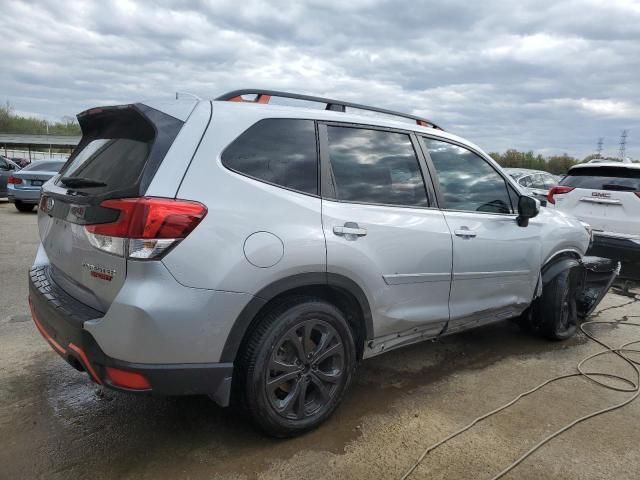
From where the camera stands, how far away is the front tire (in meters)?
2.53

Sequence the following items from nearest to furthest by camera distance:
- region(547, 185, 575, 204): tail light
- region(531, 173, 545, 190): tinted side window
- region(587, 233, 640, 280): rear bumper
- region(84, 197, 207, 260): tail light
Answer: region(84, 197, 207, 260): tail light
region(587, 233, 640, 280): rear bumper
region(547, 185, 575, 204): tail light
region(531, 173, 545, 190): tinted side window

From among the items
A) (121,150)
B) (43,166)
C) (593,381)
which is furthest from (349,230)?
(43,166)

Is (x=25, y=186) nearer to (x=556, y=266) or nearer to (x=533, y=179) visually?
(x=556, y=266)

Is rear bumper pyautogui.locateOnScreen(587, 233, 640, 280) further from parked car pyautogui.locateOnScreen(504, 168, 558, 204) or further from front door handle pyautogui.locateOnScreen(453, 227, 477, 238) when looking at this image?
parked car pyautogui.locateOnScreen(504, 168, 558, 204)

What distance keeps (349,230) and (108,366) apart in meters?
1.41

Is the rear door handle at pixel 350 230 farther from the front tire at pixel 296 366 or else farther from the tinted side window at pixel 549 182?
the tinted side window at pixel 549 182

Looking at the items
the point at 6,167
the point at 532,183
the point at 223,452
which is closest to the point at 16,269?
the point at 223,452

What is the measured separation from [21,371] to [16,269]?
359 centimetres

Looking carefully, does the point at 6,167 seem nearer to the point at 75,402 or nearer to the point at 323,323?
the point at 75,402

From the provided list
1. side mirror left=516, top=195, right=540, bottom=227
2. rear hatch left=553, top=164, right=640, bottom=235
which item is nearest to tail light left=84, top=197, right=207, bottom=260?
side mirror left=516, top=195, right=540, bottom=227

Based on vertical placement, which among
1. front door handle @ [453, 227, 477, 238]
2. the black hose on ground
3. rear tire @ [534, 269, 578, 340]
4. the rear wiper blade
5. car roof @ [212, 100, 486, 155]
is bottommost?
the black hose on ground

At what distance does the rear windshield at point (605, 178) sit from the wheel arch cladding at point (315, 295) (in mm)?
5484

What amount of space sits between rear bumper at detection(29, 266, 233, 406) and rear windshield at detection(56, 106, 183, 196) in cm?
62

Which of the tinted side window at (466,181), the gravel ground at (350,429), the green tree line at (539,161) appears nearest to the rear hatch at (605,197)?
the gravel ground at (350,429)
